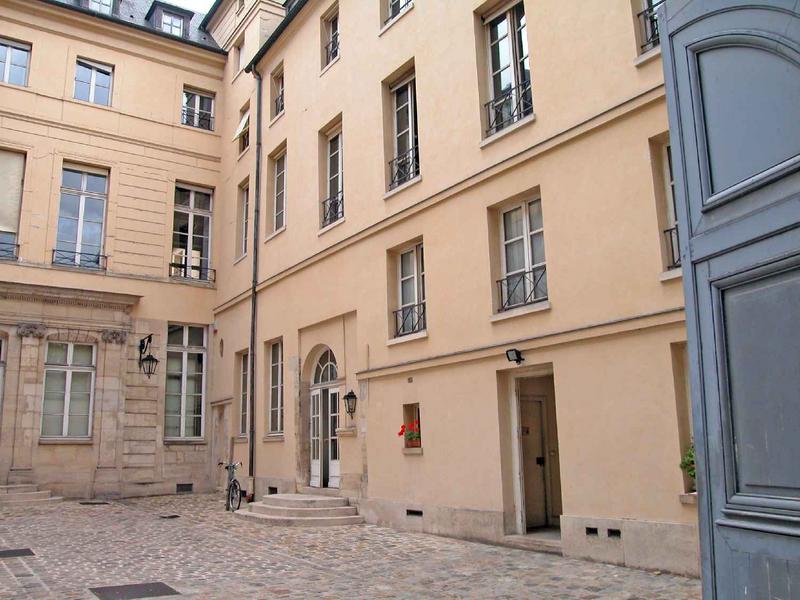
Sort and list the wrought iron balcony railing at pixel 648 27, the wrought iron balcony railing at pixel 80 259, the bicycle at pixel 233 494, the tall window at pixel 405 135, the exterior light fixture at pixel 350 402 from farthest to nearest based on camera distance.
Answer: the wrought iron balcony railing at pixel 80 259 < the bicycle at pixel 233 494 < the exterior light fixture at pixel 350 402 < the tall window at pixel 405 135 < the wrought iron balcony railing at pixel 648 27

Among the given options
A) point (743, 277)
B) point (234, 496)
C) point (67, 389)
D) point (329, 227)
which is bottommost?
point (234, 496)

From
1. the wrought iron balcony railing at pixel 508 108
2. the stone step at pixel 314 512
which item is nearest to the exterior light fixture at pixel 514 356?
the wrought iron balcony railing at pixel 508 108

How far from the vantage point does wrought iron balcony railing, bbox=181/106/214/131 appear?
765 inches

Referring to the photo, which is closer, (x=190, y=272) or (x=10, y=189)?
(x=10, y=189)

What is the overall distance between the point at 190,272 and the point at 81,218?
9.27ft

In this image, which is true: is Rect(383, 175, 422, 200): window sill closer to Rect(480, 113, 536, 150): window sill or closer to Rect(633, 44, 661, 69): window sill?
Rect(480, 113, 536, 150): window sill

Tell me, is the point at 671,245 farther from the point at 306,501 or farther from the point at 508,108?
the point at 306,501

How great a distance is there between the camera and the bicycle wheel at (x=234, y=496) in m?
13.8

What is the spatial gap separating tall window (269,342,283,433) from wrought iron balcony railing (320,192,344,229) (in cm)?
303

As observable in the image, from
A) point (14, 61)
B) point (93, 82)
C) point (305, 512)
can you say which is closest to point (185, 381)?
point (305, 512)

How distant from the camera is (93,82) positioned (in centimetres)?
1814

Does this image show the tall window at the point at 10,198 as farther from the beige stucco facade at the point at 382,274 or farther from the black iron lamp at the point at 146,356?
the black iron lamp at the point at 146,356

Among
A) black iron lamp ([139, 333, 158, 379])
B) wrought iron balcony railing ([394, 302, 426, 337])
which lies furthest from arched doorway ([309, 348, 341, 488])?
black iron lamp ([139, 333, 158, 379])

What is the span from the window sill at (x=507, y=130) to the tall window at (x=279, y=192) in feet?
23.1
